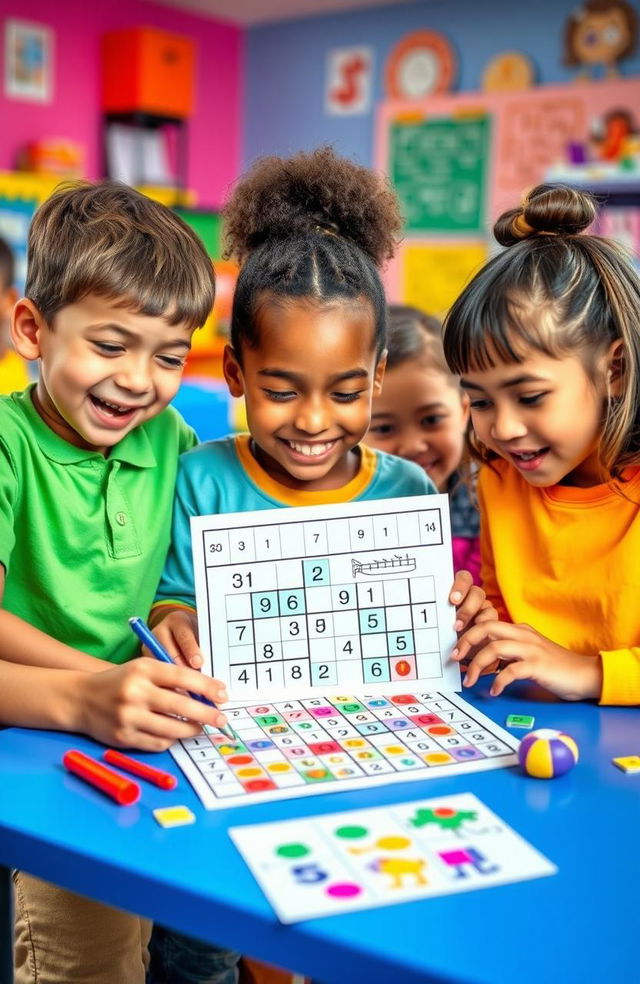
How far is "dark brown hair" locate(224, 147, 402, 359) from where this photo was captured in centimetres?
130

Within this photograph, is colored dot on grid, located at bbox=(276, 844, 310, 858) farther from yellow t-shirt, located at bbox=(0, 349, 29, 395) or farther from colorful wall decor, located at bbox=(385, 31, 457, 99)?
colorful wall decor, located at bbox=(385, 31, 457, 99)

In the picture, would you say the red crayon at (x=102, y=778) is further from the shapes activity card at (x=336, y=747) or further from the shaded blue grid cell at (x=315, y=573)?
the shaded blue grid cell at (x=315, y=573)

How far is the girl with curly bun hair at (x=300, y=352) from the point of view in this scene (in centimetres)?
127

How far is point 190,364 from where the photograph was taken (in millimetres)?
6258

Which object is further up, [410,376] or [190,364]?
[410,376]

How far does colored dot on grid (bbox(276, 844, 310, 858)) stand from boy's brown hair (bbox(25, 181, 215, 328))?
0.64 meters

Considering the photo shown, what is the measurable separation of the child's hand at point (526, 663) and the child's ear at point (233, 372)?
17.2 inches

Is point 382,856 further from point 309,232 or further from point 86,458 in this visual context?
point 309,232

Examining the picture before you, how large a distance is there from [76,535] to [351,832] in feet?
1.83

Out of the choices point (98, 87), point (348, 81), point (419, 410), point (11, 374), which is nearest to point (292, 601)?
point (419, 410)

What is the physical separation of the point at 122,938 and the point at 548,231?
0.93 meters

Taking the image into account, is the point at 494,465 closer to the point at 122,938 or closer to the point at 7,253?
the point at 122,938

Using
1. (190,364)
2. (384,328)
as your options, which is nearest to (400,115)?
(190,364)

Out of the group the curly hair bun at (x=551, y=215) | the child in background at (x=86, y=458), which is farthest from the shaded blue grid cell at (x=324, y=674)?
the curly hair bun at (x=551, y=215)
